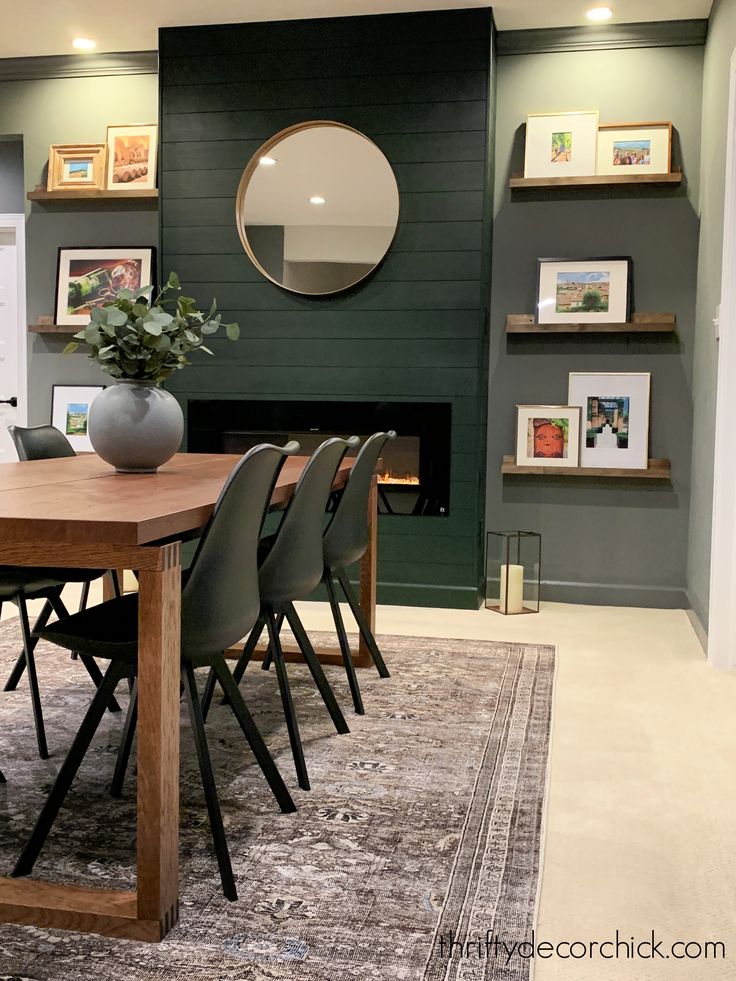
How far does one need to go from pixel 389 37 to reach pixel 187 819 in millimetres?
3898

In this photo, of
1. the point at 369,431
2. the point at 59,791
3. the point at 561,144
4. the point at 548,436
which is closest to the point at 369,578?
the point at 369,431

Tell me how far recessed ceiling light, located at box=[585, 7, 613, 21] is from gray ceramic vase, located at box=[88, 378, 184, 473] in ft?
10.4

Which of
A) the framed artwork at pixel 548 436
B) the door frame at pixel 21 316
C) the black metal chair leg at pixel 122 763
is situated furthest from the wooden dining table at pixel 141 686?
the door frame at pixel 21 316

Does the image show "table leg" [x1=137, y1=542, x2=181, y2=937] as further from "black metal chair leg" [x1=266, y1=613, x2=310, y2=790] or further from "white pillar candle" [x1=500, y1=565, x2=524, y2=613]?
"white pillar candle" [x1=500, y1=565, x2=524, y2=613]

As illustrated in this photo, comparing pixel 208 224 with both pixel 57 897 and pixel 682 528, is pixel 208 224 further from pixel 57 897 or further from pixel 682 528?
pixel 57 897

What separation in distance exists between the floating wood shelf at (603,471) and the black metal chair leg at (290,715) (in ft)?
8.27

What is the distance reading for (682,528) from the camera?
192 inches

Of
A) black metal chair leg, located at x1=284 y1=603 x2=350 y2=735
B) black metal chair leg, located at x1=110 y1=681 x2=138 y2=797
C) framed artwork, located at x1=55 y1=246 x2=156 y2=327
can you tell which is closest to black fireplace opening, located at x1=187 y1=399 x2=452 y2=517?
framed artwork, located at x1=55 y1=246 x2=156 y2=327

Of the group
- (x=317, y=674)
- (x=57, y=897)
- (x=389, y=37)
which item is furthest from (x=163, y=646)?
(x=389, y=37)

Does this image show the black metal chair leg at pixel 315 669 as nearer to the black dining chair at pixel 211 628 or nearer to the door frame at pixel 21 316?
the black dining chair at pixel 211 628

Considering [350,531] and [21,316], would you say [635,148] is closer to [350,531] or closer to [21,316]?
[350,531]

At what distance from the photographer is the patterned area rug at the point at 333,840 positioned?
1.65 meters

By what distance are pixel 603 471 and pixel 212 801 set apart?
3.35 meters

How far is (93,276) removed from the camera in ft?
18.0
